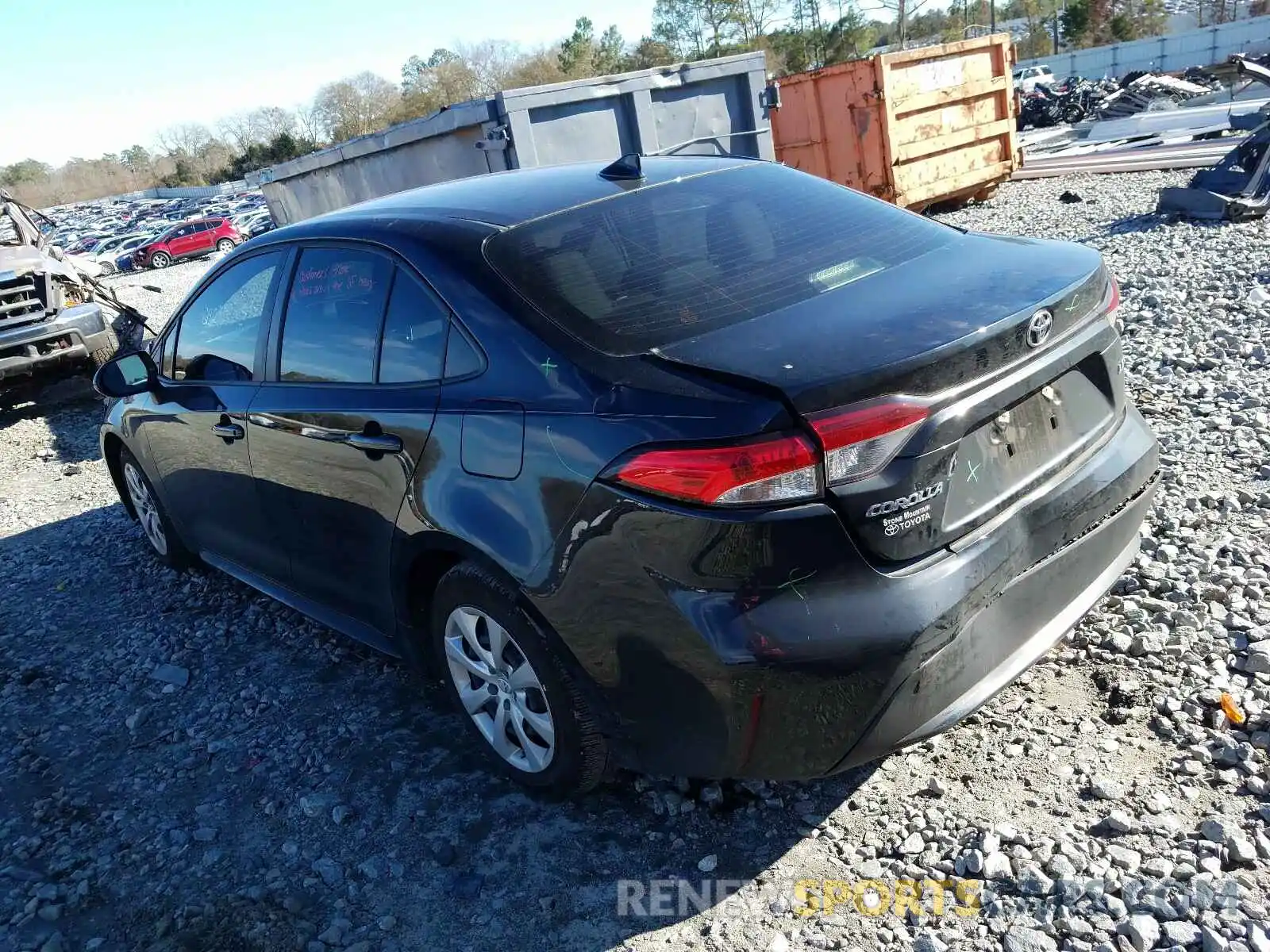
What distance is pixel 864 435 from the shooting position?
6.93ft

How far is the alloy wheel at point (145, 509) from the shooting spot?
5.04 m

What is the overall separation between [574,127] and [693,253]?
20.9 feet

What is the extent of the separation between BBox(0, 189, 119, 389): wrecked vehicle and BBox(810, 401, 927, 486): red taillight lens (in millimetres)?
9158

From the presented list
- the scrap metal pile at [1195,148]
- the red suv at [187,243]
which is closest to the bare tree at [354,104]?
the red suv at [187,243]

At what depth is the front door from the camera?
12.1 feet

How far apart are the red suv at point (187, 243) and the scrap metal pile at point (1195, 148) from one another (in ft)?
85.9

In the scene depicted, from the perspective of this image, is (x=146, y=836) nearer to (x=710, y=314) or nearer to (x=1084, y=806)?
(x=710, y=314)

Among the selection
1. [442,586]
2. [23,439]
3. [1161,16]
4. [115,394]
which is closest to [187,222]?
[23,439]

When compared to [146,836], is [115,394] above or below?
above

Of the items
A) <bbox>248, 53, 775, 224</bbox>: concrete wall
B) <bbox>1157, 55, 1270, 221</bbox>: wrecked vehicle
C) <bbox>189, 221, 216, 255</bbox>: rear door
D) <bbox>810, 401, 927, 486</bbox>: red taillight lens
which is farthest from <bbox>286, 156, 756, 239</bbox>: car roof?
<bbox>189, 221, 216, 255</bbox>: rear door

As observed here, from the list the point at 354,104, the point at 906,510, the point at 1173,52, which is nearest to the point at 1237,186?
the point at 906,510

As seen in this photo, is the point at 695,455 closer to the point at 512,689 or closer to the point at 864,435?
the point at 864,435

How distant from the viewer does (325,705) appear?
3.71m

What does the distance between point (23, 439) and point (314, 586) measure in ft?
23.1
